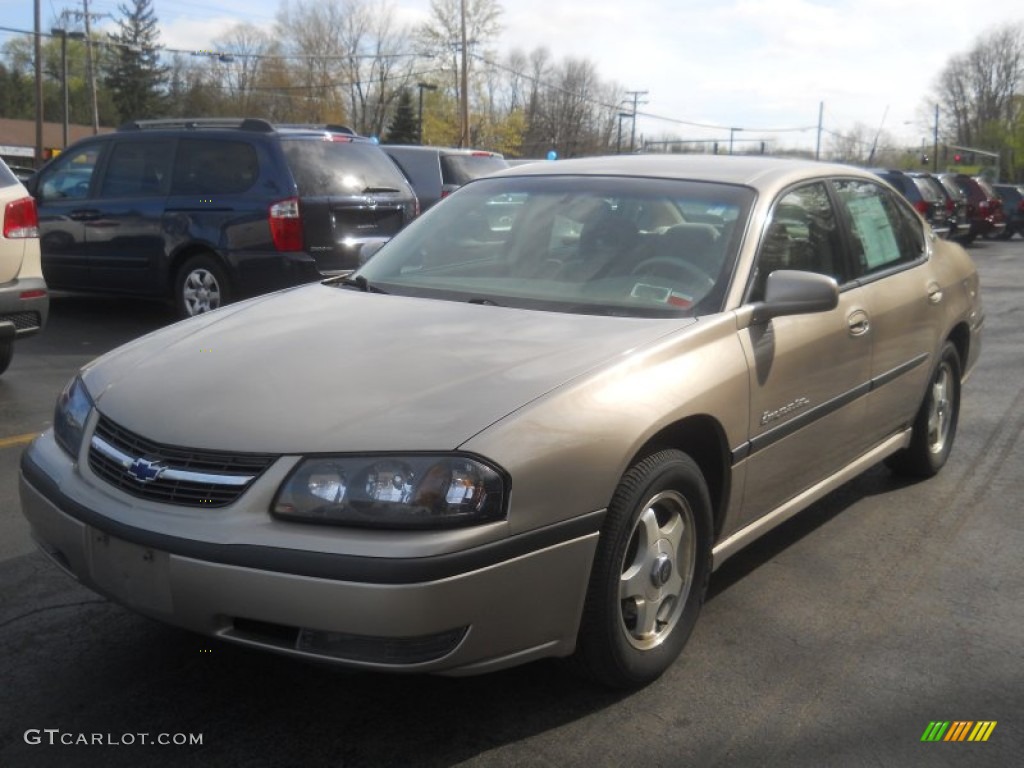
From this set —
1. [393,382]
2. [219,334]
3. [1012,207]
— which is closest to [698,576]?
[393,382]

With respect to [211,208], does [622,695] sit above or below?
below

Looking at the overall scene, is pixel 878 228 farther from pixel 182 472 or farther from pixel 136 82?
pixel 136 82

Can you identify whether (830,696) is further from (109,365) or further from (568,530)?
(109,365)

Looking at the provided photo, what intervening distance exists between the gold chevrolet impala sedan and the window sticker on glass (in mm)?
86

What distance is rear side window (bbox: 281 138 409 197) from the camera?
966 cm

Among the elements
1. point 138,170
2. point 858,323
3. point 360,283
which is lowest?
point 858,323

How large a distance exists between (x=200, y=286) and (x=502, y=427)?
7.61 metres

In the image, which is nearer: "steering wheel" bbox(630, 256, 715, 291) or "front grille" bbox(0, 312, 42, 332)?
"steering wheel" bbox(630, 256, 715, 291)

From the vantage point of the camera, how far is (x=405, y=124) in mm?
69562

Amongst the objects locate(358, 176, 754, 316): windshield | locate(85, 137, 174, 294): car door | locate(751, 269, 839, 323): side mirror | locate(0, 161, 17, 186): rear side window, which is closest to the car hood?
locate(358, 176, 754, 316): windshield

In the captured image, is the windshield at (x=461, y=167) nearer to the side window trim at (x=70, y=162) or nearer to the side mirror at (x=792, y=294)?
the side window trim at (x=70, y=162)

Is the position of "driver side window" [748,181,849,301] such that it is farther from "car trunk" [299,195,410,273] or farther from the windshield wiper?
"car trunk" [299,195,410,273]

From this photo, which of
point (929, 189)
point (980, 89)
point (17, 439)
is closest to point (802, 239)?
point (17, 439)

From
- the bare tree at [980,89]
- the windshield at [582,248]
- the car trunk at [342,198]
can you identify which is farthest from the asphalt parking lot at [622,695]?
the bare tree at [980,89]
